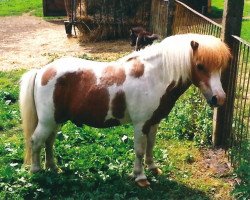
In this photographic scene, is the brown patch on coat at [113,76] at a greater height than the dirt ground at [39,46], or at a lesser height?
greater

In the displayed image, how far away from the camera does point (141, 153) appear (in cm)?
500

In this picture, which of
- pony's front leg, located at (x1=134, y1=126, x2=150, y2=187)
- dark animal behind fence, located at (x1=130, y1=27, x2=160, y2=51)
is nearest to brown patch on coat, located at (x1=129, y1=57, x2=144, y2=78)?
pony's front leg, located at (x1=134, y1=126, x2=150, y2=187)

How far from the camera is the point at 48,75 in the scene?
486 centimetres

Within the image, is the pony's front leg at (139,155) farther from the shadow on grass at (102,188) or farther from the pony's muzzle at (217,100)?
the pony's muzzle at (217,100)

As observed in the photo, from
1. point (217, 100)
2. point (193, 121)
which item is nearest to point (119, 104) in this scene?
point (217, 100)

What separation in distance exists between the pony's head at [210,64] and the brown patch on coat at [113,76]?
844mm

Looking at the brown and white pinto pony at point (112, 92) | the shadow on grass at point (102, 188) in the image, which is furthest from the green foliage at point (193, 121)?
the brown and white pinto pony at point (112, 92)

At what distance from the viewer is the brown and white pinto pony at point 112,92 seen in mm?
4637

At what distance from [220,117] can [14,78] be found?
224 inches

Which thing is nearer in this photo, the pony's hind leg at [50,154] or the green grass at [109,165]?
the green grass at [109,165]

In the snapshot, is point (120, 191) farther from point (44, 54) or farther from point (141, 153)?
point (44, 54)

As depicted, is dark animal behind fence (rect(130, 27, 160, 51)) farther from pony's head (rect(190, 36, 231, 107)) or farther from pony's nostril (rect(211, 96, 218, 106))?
pony's nostril (rect(211, 96, 218, 106))

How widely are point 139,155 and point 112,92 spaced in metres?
0.83

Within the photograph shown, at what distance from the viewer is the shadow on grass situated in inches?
192
